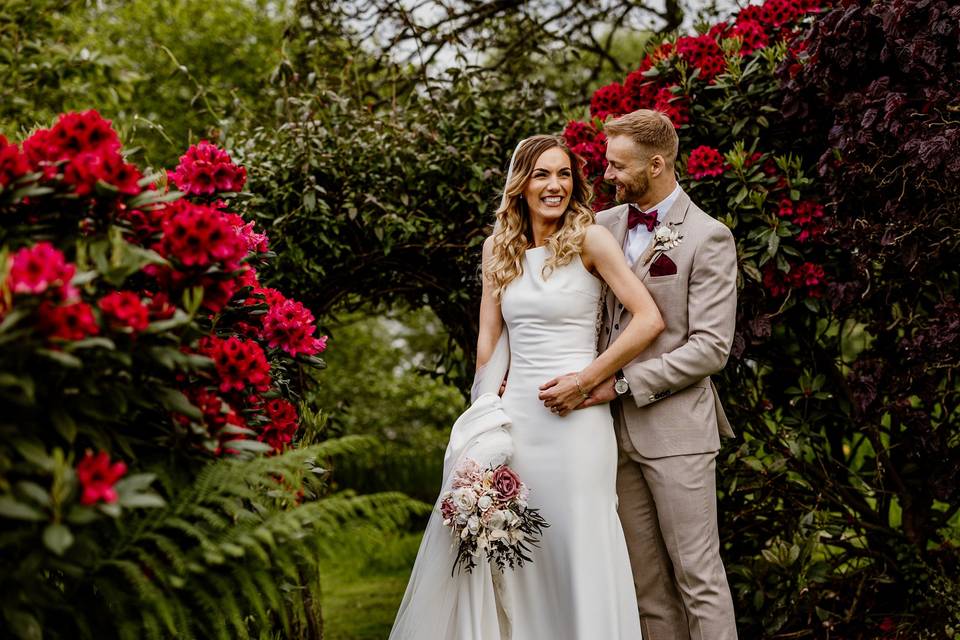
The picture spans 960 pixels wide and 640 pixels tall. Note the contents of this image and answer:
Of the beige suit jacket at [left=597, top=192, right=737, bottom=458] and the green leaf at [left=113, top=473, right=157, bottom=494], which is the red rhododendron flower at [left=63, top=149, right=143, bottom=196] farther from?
the beige suit jacket at [left=597, top=192, right=737, bottom=458]

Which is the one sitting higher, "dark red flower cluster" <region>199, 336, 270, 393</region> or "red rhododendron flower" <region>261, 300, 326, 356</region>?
"red rhododendron flower" <region>261, 300, 326, 356</region>

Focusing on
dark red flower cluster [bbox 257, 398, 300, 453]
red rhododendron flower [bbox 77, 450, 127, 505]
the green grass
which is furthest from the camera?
the green grass

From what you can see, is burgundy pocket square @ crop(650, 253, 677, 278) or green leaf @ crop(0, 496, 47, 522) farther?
burgundy pocket square @ crop(650, 253, 677, 278)

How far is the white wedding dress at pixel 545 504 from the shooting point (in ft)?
10.3

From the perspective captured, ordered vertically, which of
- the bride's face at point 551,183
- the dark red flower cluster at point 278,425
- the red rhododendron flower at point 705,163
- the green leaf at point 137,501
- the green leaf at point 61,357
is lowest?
the green leaf at point 137,501

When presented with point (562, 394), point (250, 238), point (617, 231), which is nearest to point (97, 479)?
point (250, 238)

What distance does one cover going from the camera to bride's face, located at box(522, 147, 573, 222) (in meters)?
3.36

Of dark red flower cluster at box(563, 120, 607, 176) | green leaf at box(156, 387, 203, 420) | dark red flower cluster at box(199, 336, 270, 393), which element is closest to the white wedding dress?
dark red flower cluster at box(563, 120, 607, 176)

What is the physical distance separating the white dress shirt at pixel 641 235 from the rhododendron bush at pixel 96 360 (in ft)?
5.43

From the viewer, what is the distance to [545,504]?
3244 millimetres

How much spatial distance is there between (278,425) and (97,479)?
815 mm

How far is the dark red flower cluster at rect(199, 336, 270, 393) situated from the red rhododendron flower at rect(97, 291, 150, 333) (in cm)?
36

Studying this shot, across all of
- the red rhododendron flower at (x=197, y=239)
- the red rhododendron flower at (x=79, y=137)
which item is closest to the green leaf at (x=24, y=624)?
the red rhododendron flower at (x=197, y=239)

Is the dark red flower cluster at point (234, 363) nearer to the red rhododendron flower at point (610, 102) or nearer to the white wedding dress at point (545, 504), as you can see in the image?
the white wedding dress at point (545, 504)
